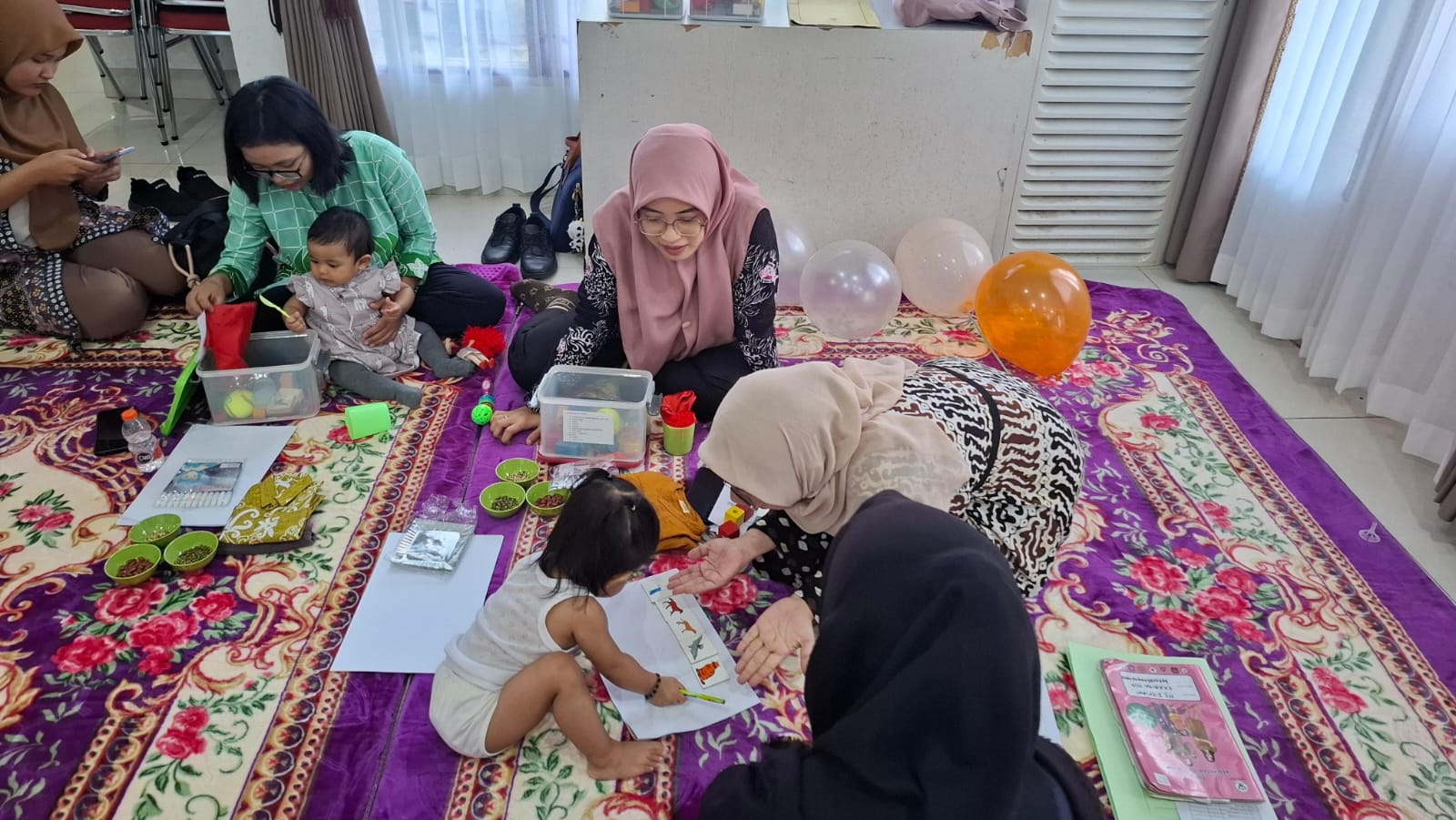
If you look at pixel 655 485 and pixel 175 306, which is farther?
pixel 175 306

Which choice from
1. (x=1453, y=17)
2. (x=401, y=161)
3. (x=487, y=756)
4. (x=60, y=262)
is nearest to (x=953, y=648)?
(x=487, y=756)

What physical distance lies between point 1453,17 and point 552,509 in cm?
229

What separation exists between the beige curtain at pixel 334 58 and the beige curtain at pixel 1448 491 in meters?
3.39

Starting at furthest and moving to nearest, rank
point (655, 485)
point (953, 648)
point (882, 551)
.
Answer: point (655, 485), point (882, 551), point (953, 648)

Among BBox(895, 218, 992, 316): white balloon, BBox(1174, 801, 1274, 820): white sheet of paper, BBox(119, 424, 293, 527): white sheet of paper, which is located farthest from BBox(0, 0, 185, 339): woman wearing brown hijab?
BBox(1174, 801, 1274, 820): white sheet of paper

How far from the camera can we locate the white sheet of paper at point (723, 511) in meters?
1.85

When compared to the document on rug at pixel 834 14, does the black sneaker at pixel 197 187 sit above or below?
below

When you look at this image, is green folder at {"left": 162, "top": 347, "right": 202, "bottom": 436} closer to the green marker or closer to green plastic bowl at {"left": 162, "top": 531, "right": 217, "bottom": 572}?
green plastic bowl at {"left": 162, "top": 531, "right": 217, "bottom": 572}

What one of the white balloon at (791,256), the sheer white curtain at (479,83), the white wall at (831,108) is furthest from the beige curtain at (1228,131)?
the sheer white curtain at (479,83)

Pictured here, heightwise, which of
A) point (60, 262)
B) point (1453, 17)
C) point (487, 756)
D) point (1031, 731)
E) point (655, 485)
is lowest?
point (487, 756)

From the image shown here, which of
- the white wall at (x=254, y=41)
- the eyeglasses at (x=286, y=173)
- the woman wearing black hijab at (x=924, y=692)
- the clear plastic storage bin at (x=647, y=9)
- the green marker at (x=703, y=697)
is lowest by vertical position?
the green marker at (x=703, y=697)

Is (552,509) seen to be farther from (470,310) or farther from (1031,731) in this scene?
(1031,731)

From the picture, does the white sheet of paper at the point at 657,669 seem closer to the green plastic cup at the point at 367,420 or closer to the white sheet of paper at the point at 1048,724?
the white sheet of paper at the point at 1048,724

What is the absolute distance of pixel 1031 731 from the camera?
2.72 ft
